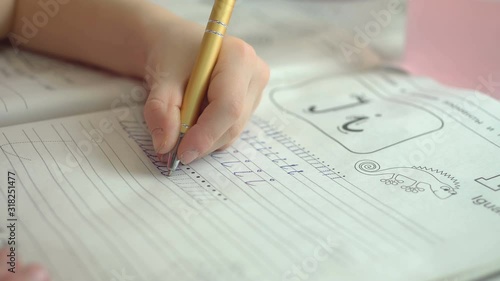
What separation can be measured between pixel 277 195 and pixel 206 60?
0.12 m

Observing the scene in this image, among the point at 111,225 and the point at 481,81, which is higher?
the point at 481,81

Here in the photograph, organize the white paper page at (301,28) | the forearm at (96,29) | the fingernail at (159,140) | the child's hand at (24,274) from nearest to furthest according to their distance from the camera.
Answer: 1. the child's hand at (24,274)
2. the fingernail at (159,140)
3. the forearm at (96,29)
4. the white paper page at (301,28)

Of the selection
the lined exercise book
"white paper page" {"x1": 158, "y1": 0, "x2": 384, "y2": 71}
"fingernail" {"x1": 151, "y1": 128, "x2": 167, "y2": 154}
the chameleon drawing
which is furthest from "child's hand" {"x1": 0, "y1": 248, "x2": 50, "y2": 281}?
"white paper page" {"x1": 158, "y1": 0, "x2": 384, "y2": 71}

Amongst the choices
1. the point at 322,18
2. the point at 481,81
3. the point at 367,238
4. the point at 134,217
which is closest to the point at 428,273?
the point at 367,238

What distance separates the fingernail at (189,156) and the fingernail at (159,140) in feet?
0.05

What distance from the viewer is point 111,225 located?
1.13 feet

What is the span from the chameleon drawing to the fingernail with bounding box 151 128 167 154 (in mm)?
144

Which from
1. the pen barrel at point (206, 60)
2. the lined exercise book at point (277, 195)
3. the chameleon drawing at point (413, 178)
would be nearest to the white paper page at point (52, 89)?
the lined exercise book at point (277, 195)

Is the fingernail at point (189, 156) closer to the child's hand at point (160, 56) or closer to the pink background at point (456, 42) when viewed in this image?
the child's hand at point (160, 56)

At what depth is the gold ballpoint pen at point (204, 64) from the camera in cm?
41

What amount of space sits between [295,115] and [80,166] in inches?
7.8

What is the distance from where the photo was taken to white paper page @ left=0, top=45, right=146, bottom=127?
470mm

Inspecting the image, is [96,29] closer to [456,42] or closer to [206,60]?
[206,60]

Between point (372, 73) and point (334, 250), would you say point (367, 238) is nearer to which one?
point (334, 250)
